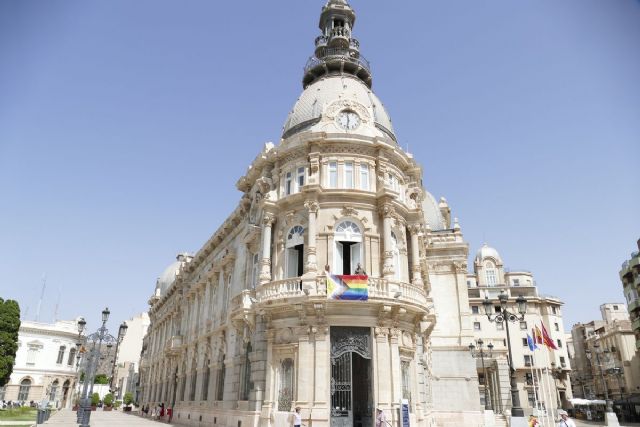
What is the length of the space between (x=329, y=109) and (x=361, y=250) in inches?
337

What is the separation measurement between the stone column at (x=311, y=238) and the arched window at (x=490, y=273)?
189 ft

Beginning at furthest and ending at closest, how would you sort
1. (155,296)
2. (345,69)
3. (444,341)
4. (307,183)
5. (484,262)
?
(484,262), (155,296), (444,341), (345,69), (307,183)

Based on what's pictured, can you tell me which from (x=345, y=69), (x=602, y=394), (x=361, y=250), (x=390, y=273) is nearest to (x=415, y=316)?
(x=390, y=273)

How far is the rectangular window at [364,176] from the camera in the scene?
25750mm

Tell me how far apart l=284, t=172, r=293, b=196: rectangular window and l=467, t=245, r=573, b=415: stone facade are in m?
35.4

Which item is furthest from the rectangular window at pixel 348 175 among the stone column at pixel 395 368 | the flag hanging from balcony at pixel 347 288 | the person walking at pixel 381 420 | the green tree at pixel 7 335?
the green tree at pixel 7 335

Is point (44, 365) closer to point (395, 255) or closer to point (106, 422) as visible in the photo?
point (106, 422)

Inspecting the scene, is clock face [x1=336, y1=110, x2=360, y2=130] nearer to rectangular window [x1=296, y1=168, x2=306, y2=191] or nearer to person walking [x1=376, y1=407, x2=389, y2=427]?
rectangular window [x1=296, y1=168, x2=306, y2=191]

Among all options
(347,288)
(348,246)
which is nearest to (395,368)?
(347,288)

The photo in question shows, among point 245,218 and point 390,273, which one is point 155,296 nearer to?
point 245,218

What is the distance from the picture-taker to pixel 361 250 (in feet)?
80.6

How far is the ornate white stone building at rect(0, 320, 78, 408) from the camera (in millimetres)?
65375

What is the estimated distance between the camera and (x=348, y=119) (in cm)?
2712

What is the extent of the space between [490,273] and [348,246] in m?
56.7
